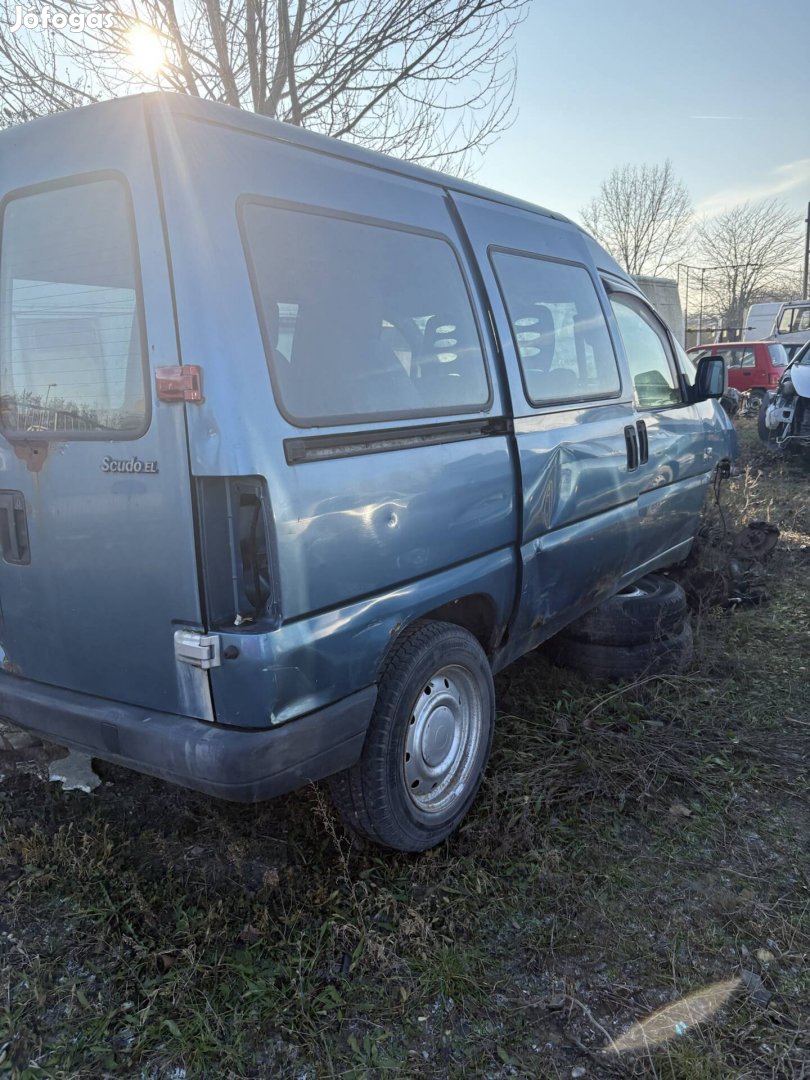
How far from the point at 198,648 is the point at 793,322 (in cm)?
2397

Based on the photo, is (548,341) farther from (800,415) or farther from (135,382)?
(800,415)

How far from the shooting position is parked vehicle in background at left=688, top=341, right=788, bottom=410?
1762 cm

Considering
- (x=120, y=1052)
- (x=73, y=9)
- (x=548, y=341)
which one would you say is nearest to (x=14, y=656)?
(x=120, y=1052)

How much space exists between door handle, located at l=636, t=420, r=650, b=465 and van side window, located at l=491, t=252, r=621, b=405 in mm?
266

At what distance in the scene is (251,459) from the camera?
6.59ft

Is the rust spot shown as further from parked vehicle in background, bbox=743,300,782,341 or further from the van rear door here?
parked vehicle in background, bbox=743,300,782,341

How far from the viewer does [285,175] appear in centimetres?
224

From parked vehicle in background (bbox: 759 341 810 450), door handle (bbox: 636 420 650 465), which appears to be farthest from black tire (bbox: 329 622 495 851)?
parked vehicle in background (bbox: 759 341 810 450)

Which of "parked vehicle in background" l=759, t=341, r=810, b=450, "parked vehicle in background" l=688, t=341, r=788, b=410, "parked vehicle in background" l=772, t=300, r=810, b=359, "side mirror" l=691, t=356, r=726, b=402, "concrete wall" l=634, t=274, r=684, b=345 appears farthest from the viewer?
"parked vehicle in background" l=772, t=300, r=810, b=359

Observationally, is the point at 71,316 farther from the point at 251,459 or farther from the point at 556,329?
the point at 556,329

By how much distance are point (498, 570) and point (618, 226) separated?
42.8 metres

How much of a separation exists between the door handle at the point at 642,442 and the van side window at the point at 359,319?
1.45 m

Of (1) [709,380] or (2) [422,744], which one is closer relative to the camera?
(2) [422,744]

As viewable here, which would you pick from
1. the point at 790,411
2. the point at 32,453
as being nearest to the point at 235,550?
the point at 32,453
